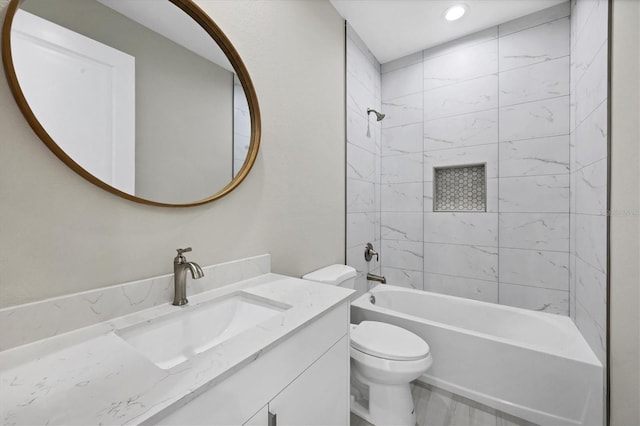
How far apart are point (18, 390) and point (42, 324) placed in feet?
0.79

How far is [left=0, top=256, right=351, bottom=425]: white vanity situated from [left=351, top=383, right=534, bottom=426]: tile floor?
31.0 inches

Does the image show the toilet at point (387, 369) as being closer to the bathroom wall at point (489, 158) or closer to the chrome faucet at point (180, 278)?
the chrome faucet at point (180, 278)

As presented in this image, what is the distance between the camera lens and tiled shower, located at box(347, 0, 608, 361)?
1.73 m

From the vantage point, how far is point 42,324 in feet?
2.26

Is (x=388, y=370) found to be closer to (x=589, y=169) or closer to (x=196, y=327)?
Answer: (x=196, y=327)

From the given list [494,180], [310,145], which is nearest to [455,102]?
[494,180]

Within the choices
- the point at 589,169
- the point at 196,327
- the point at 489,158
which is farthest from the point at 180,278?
the point at 489,158

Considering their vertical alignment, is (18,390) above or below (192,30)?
below

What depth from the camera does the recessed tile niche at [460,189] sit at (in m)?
2.33

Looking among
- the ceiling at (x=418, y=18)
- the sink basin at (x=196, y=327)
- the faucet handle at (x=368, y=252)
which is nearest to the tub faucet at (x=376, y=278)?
the faucet handle at (x=368, y=252)

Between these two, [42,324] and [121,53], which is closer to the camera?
[42,324]

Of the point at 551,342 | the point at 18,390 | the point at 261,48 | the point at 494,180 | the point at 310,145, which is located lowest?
the point at 551,342

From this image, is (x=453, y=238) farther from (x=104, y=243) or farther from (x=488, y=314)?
(x=104, y=243)

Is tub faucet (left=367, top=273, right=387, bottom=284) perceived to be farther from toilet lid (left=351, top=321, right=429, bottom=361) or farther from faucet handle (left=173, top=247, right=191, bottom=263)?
faucet handle (left=173, top=247, right=191, bottom=263)
